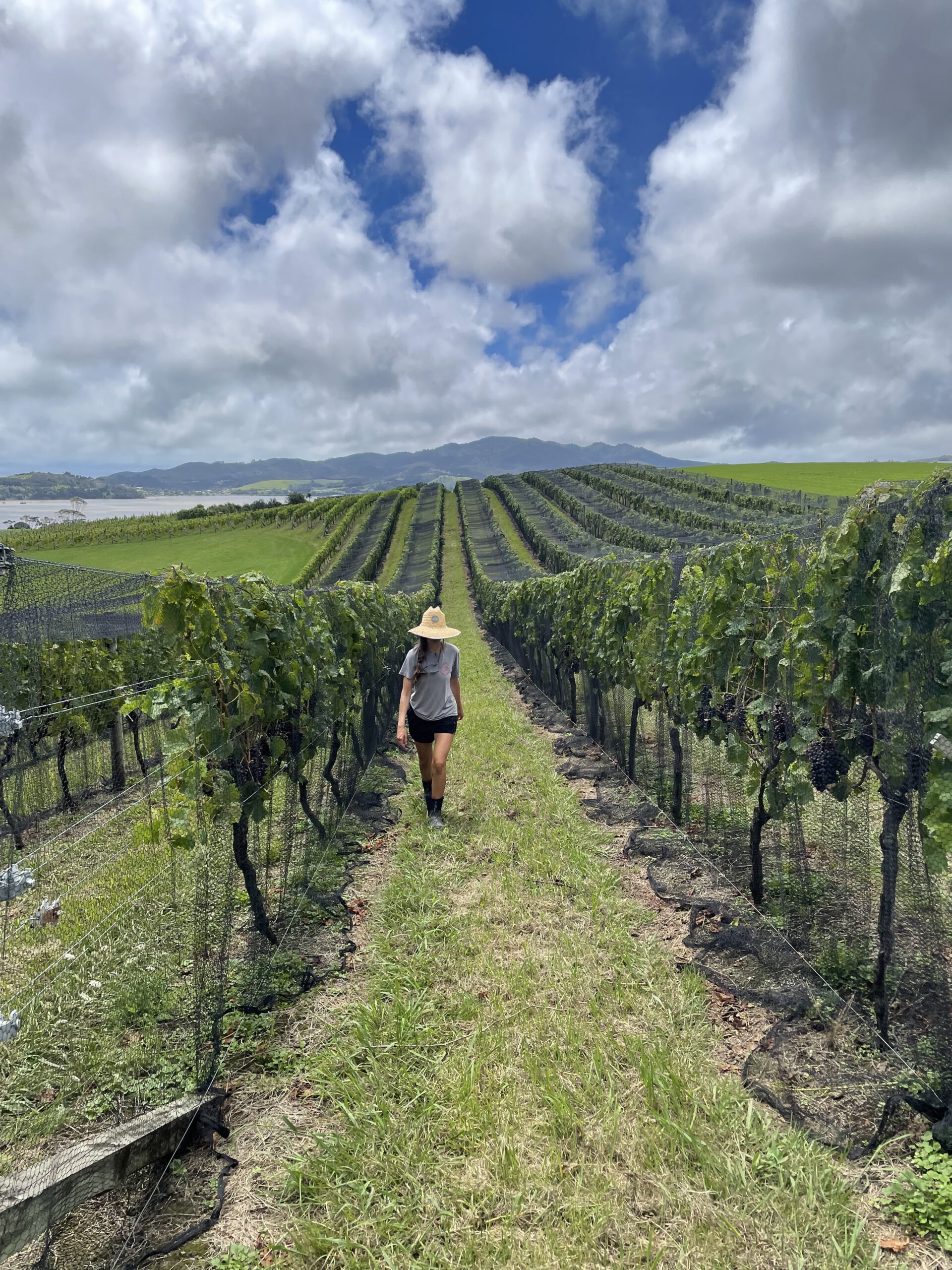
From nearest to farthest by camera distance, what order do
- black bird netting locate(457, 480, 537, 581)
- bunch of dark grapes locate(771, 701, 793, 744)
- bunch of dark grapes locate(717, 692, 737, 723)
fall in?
bunch of dark grapes locate(771, 701, 793, 744)
bunch of dark grapes locate(717, 692, 737, 723)
black bird netting locate(457, 480, 537, 581)

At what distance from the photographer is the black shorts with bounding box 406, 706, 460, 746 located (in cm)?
596

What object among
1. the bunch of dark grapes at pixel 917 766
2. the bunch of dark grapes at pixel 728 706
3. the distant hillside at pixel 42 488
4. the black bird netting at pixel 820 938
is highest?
the distant hillside at pixel 42 488

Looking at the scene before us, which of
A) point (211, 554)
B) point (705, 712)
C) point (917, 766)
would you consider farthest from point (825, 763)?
point (211, 554)

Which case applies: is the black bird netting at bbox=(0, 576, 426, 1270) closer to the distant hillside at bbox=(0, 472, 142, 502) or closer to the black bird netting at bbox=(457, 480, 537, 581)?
the black bird netting at bbox=(457, 480, 537, 581)

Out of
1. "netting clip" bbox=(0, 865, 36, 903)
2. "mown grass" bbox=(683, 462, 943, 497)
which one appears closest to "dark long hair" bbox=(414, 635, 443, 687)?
"netting clip" bbox=(0, 865, 36, 903)

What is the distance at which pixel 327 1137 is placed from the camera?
2727mm

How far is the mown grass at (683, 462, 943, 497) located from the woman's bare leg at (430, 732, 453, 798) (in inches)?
2228

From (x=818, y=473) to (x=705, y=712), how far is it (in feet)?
263

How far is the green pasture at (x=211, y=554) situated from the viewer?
137 ft

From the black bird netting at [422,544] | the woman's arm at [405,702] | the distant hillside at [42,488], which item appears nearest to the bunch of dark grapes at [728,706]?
the woman's arm at [405,702]

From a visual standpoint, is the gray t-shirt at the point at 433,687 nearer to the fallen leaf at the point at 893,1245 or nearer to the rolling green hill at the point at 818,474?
the fallen leaf at the point at 893,1245

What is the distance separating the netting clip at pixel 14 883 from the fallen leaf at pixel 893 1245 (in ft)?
9.72

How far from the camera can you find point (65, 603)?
25.0 feet

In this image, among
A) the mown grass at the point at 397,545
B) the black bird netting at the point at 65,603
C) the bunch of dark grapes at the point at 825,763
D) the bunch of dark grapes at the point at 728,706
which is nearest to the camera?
the bunch of dark grapes at the point at 825,763
